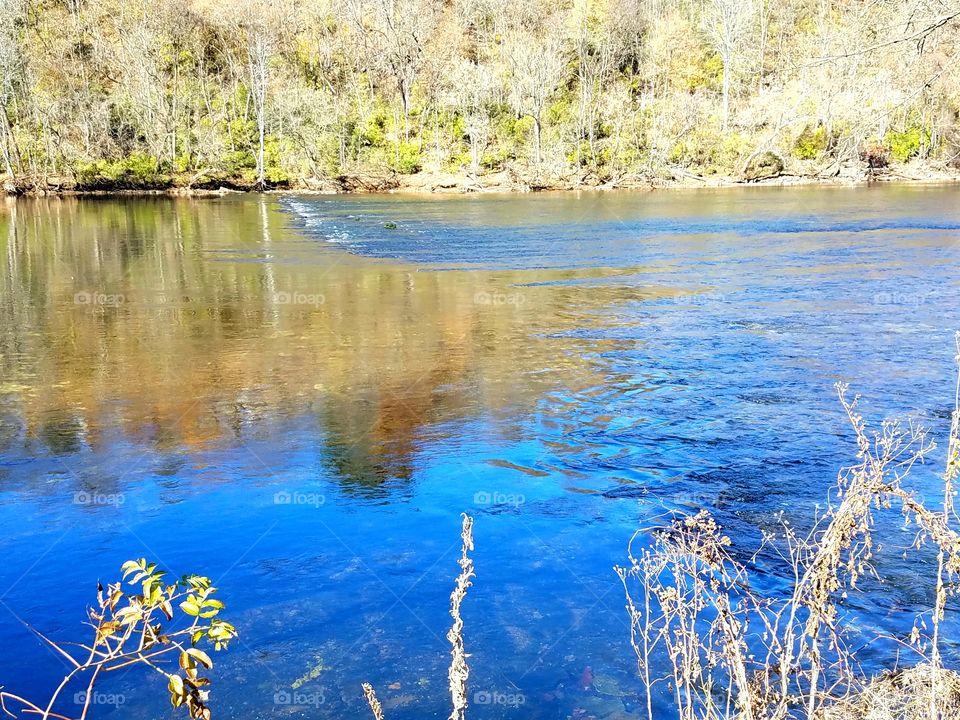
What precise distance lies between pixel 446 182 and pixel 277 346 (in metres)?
48.6

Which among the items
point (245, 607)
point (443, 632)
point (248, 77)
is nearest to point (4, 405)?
point (245, 607)

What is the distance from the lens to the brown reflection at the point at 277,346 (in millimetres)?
8875

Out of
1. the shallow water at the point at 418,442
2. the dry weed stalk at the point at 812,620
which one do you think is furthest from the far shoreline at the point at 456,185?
the dry weed stalk at the point at 812,620

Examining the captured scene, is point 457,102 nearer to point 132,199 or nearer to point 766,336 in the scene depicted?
point 132,199

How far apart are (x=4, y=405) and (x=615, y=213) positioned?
96.3 ft

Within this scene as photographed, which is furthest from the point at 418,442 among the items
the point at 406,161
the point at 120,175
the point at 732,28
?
the point at 406,161

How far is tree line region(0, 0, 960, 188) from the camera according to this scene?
60.0 m

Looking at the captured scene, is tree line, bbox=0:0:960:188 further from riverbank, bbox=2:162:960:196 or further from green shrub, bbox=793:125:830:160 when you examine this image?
green shrub, bbox=793:125:830:160

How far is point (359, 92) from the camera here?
239ft

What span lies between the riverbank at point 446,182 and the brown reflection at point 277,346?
36.2 m

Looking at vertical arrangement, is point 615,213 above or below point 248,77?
below

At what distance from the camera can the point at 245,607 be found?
537 cm

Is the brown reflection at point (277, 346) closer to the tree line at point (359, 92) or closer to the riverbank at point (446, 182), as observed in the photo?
Result: the tree line at point (359, 92)

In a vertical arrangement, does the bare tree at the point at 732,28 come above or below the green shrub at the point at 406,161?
below
